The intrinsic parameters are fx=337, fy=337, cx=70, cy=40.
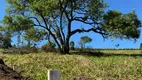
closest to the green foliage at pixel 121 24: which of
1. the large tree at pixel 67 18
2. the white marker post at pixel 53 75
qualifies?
the large tree at pixel 67 18

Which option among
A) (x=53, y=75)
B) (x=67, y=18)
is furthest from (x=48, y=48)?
(x=53, y=75)

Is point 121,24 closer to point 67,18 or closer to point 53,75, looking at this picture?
point 67,18

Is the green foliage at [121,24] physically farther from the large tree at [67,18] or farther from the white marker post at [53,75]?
the white marker post at [53,75]

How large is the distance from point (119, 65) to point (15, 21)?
16.2 meters

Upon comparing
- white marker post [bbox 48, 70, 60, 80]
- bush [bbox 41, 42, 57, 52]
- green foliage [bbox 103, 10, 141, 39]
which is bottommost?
white marker post [bbox 48, 70, 60, 80]

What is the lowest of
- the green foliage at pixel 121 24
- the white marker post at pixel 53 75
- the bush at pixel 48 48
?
the white marker post at pixel 53 75

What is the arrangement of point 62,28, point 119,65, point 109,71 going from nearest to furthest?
point 109,71 → point 119,65 → point 62,28

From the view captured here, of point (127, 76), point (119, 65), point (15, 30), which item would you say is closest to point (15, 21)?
point (15, 30)

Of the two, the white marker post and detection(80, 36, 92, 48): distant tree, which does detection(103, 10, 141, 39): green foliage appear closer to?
detection(80, 36, 92, 48): distant tree

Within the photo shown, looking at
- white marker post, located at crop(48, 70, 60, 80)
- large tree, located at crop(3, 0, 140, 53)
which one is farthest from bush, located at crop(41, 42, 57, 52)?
white marker post, located at crop(48, 70, 60, 80)

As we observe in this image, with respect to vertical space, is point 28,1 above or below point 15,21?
above

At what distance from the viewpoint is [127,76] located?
43.9 ft

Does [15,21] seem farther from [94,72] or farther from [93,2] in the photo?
[94,72]

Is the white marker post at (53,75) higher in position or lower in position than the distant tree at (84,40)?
lower
